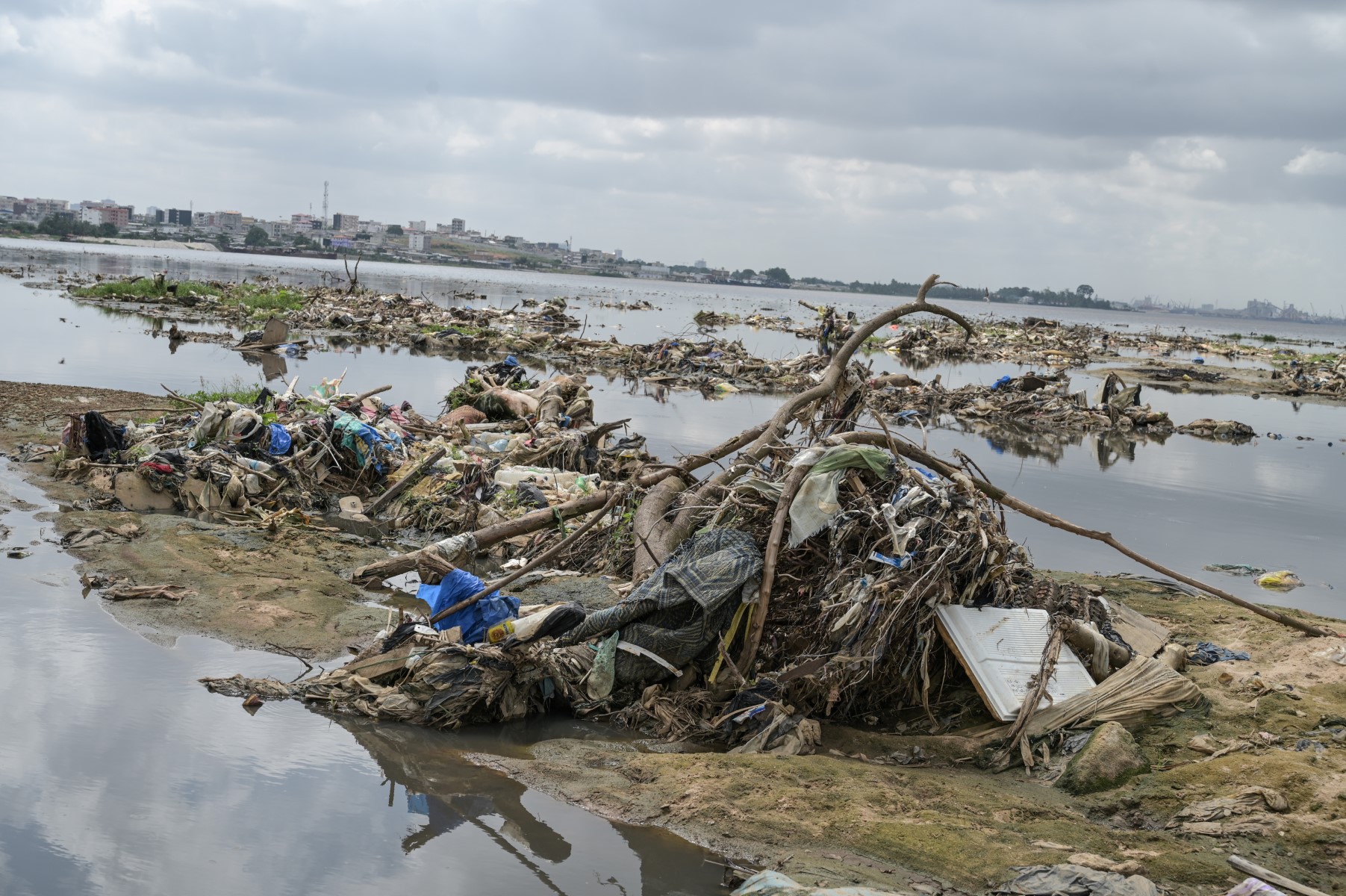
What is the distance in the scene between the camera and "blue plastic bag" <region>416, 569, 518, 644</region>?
240 inches

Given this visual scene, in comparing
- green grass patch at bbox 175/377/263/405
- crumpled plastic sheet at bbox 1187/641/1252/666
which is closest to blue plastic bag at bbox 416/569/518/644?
crumpled plastic sheet at bbox 1187/641/1252/666

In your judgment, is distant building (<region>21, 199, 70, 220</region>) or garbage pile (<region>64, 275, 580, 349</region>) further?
distant building (<region>21, 199, 70, 220</region>)

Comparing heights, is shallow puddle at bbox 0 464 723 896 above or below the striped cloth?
below

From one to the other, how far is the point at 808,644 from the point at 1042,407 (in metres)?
18.4

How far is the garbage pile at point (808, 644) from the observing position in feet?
18.6

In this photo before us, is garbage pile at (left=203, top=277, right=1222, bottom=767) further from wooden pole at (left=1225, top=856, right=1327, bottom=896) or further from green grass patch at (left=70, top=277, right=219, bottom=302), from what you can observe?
green grass patch at (left=70, top=277, right=219, bottom=302)

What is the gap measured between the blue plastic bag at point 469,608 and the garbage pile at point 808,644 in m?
0.01

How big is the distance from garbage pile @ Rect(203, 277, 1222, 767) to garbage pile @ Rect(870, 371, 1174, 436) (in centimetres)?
1457

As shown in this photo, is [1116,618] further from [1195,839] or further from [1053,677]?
[1195,839]

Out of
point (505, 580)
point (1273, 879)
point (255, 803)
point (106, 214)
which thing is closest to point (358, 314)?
point (505, 580)

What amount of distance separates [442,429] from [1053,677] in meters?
8.66

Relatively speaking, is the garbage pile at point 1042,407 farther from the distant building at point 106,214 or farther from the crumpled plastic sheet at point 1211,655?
the distant building at point 106,214

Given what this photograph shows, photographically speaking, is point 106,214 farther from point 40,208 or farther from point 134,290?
point 134,290

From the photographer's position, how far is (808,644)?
599 cm
